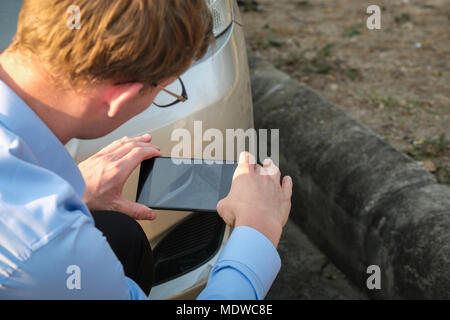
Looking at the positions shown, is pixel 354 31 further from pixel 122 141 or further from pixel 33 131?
pixel 33 131

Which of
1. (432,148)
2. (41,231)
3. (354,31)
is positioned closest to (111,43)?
(41,231)

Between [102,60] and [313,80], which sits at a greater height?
[102,60]

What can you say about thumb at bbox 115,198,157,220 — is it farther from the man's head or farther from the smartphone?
the man's head

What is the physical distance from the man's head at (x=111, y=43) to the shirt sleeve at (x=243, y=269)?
0.41m

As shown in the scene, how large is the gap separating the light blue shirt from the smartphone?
533mm

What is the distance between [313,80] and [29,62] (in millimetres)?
2930

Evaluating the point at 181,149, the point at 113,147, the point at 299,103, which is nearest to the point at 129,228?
the point at 113,147

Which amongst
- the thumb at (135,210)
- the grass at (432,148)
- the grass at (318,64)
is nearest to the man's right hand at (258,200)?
the thumb at (135,210)

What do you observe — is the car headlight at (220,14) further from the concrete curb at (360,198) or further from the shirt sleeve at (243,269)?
the shirt sleeve at (243,269)

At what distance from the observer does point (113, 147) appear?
5.67 feet

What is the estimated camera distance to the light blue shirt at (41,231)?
1.00 metres

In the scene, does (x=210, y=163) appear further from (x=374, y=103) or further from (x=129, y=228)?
(x=374, y=103)
